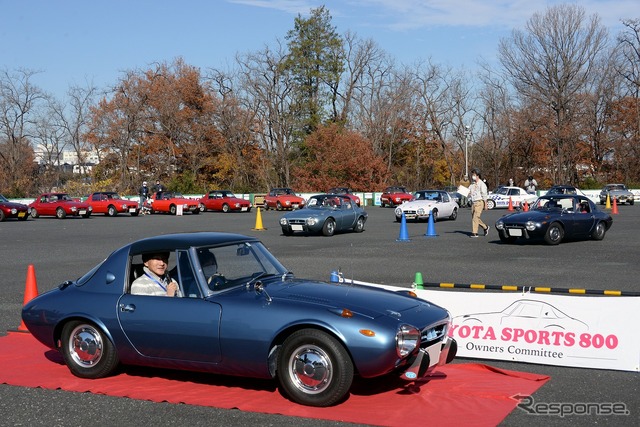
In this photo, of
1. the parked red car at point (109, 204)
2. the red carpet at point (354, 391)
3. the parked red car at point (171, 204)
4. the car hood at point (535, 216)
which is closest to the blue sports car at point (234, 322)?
the red carpet at point (354, 391)

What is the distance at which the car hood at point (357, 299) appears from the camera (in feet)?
20.4

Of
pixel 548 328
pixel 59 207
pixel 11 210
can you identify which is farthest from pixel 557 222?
pixel 59 207

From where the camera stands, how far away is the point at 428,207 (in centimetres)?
3272

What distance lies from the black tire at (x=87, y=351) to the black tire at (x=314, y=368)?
1.77 meters

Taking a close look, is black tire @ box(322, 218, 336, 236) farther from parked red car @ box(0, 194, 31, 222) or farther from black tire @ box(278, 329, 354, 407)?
parked red car @ box(0, 194, 31, 222)

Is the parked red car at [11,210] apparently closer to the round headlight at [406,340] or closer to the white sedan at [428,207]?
the white sedan at [428,207]

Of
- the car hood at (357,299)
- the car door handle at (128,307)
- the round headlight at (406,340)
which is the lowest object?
the round headlight at (406,340)

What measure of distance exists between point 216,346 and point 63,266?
452 inches

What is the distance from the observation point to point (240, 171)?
244ft

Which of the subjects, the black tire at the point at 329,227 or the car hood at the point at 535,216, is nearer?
the car hood at the point at 535,216

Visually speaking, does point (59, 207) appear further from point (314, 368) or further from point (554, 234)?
point (314, 368)

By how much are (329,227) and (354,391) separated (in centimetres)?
1886

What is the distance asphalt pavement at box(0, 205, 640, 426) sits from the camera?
232 inches

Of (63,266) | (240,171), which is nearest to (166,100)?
(240,171)
